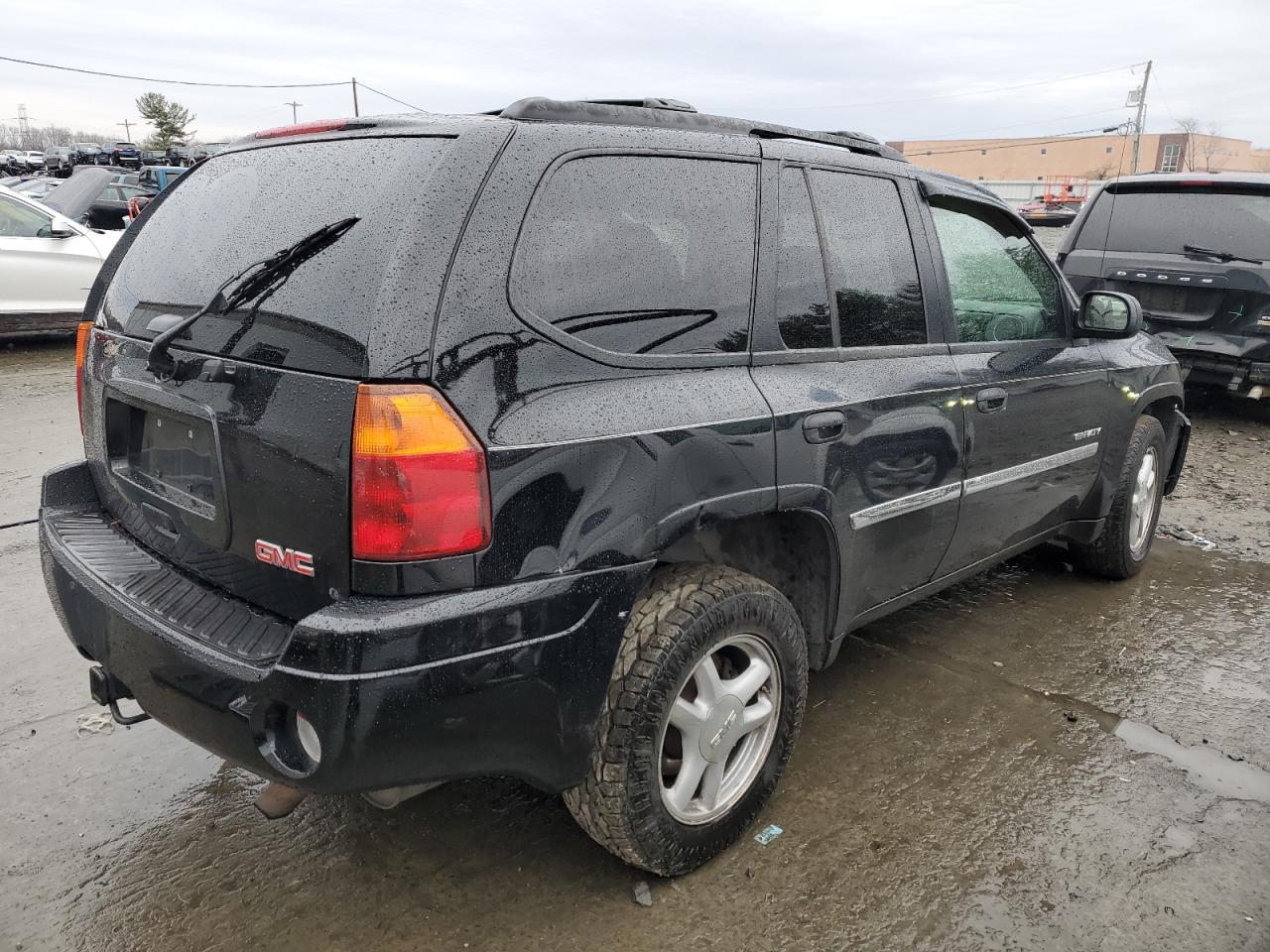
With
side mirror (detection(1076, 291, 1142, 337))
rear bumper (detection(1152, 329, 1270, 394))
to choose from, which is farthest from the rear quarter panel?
A: rear bumper (detection(1152, 329, 1270, 394))

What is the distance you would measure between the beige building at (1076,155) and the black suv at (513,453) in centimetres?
8359

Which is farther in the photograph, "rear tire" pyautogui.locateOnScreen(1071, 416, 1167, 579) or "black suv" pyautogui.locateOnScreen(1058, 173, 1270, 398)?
"black suv" pyautogui.locateOnScreen(1058, 173, 1270, 398)

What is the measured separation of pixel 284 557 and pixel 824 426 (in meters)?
1.40

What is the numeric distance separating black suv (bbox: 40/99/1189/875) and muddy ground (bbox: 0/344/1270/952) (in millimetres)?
247

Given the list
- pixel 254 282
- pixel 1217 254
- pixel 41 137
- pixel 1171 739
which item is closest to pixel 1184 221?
pixel 1217 254

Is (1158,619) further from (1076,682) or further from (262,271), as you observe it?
(262,271)

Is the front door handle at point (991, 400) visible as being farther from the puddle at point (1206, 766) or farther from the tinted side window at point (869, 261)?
the puddle at point (1206, 766)

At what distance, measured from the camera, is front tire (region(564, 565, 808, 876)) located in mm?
2195

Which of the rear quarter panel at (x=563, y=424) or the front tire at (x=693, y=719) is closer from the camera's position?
the rear quarter panel at (x=563, y=424)

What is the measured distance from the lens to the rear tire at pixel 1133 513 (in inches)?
169

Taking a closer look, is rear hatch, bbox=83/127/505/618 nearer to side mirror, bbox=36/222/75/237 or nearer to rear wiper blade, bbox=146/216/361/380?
rear wiper blade, bbox=146/216/361/380

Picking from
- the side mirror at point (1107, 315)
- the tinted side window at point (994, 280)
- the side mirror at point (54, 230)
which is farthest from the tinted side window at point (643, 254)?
the side mirror at point (54, 230)

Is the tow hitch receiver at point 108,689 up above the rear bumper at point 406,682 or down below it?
below

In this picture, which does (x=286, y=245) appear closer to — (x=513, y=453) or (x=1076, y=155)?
(x=513, y=453)
